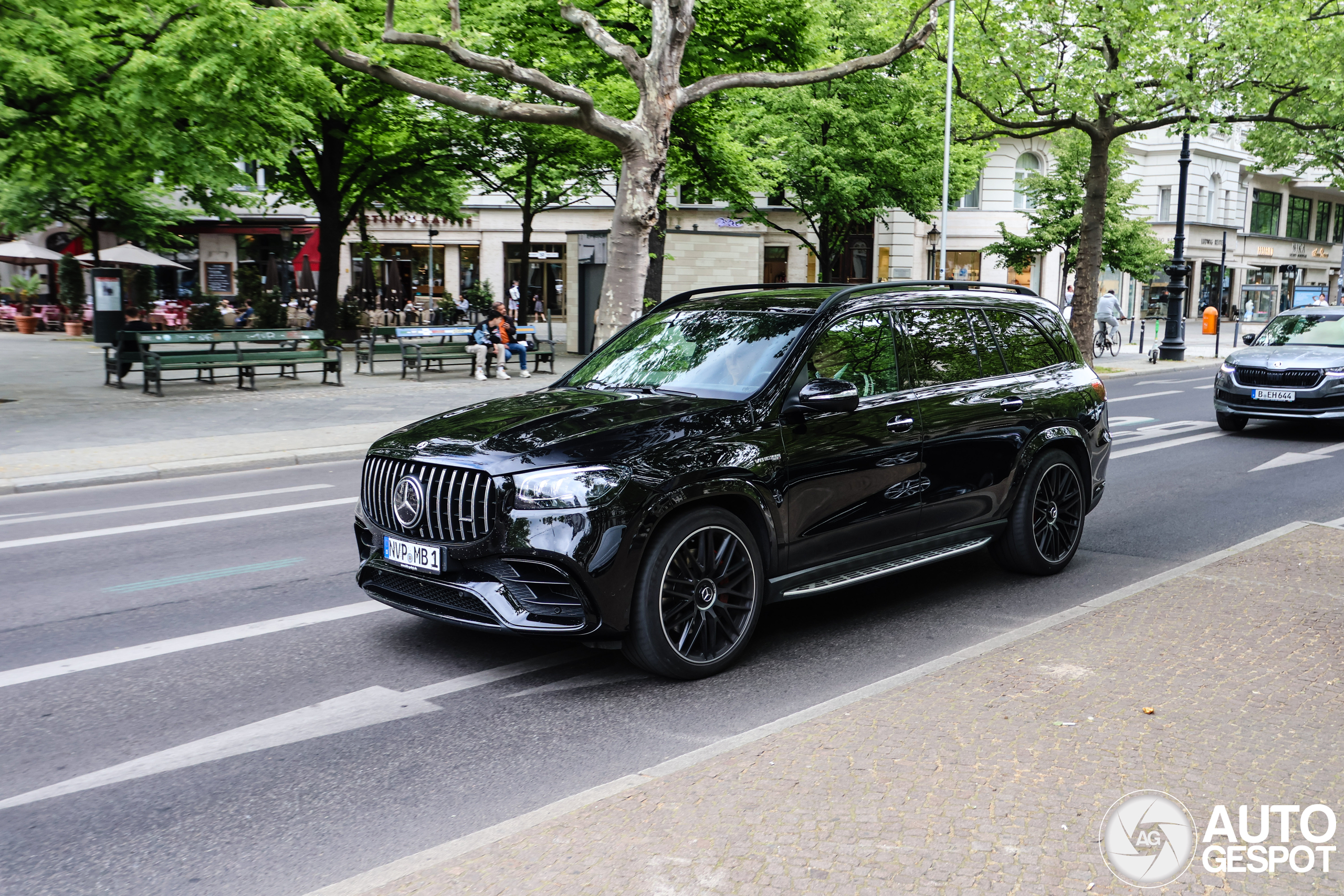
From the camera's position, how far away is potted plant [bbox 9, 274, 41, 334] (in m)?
37.7

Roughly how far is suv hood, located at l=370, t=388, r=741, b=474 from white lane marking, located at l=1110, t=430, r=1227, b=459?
877 centimetres

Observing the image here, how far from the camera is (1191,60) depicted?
868 inches

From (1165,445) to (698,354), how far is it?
9.85 metres

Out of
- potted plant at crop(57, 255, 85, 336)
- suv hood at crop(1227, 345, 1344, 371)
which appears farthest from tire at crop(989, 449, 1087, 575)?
potted plant at crop(57, 255, 85, 336)

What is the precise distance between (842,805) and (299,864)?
5.61 ft

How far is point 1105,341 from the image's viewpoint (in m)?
32.8

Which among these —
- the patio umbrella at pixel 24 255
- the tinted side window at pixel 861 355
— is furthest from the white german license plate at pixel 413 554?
the patio umbrella at pixel 24 255

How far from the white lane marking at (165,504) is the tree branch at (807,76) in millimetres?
7707

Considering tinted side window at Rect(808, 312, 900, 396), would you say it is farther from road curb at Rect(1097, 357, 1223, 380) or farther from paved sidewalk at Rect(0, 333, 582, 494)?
road curb at Rect(1097, 357, 1223, 380)

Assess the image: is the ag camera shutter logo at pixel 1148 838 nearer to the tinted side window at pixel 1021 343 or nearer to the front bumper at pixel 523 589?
the front bumper at pixel 523 589

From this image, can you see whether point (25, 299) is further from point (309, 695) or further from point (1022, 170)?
point (309, 695)

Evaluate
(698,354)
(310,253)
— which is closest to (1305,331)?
(698,354)

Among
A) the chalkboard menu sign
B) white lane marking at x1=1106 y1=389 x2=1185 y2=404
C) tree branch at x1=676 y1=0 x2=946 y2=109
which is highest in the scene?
tree branch at x1=676 y1=0 x2=946 y2=109
